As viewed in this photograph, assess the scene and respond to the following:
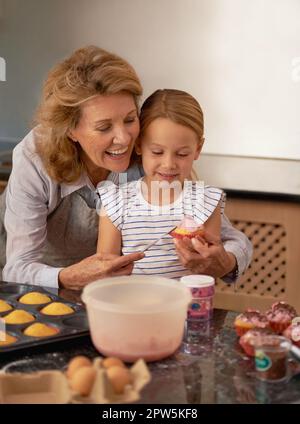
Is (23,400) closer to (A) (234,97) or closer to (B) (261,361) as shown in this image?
(B) (261,361)

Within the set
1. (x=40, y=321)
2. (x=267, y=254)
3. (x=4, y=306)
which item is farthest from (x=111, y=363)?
(x=267, y=254)

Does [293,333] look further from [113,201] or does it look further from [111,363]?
[113,201]

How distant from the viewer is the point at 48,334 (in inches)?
63.0

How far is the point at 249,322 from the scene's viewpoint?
1624 millimetres

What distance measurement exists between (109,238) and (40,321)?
0.57 meters

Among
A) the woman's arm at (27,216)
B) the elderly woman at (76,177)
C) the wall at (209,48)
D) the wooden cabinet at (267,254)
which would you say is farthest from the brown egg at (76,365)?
the wall at (209,48)

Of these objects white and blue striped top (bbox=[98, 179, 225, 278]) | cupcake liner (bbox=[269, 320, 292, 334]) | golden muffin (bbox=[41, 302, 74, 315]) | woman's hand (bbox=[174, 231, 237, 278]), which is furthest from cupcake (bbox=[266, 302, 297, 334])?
white and blue striped top (bbox=[98, 179, 225, 278])

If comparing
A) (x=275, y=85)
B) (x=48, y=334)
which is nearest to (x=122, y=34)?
(x=275, y=85)

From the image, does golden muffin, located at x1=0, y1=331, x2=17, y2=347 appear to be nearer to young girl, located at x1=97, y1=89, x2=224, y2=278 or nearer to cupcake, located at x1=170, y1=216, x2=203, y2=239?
cupcake, located at x1=170, y1=216, x2=203, y2=239

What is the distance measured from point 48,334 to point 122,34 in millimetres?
2566

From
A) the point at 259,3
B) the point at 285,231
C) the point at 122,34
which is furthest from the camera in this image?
the point at 122,34

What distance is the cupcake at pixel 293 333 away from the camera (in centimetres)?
159

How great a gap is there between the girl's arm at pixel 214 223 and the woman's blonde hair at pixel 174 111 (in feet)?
0.71

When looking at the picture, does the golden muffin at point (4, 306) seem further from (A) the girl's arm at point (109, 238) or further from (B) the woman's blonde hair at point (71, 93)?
(B) the woman's blonde hair at point (71, 93)
